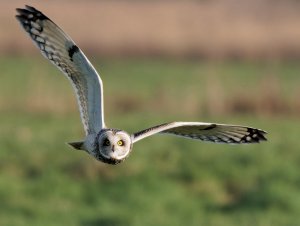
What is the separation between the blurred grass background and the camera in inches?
419

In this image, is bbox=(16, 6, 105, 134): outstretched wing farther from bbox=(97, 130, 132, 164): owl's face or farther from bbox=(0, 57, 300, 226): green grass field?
bbox=(0, 57, 300, 226): green grass field

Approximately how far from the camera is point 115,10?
26750 millimetres

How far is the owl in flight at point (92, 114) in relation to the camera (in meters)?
5.53

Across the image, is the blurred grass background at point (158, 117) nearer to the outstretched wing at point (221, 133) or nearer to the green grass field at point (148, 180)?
the green grass field at point (148, 180)

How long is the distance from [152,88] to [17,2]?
13.6m

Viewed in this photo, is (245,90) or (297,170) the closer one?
(297,170)

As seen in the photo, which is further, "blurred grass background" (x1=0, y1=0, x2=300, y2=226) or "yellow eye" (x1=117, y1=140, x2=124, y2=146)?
"blurred grass background" (x1=0, y1=0, x2=300, y2=226)

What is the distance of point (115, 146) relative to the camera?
17.9ft

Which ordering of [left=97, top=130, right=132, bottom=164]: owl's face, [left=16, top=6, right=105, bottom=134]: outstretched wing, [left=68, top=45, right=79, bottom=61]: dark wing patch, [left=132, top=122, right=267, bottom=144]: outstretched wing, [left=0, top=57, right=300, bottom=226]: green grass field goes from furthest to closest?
[left=0, top=57, right=300, bottom=226]: green grass field < [left=132, top=122, right=267, bottom=144]: outstretched wing < [left=68, top=45, right=79, bottom=61]: dark wing patch < [left=16, top=6, right=105, bottom=134]: outstretched wing < [left=97, top=130, right=132, bottom=164]: owl's face

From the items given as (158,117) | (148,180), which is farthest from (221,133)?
(158,117)

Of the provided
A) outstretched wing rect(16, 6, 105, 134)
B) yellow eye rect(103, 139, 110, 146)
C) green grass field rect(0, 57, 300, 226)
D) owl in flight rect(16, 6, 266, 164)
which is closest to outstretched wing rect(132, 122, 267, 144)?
owl in flight rect(16, 6, 266, 164)

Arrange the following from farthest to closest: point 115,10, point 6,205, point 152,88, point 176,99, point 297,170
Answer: point 115,10
point 152,88
point 176,99
point 297,170
point 6,205

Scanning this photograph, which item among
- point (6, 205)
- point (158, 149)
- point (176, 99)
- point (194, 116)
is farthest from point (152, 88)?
point (6, 205)

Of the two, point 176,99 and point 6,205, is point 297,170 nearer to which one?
point 6,205
